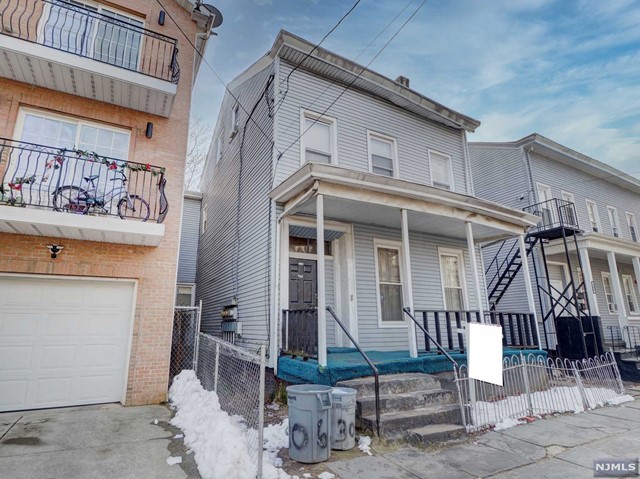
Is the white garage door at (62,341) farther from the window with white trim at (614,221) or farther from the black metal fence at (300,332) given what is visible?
the window with white trim at (614,221)

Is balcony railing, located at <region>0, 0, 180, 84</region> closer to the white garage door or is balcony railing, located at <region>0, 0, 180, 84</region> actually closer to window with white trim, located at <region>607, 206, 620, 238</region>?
the white garage door

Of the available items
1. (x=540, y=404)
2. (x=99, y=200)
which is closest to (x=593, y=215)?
(x=540, y=404)

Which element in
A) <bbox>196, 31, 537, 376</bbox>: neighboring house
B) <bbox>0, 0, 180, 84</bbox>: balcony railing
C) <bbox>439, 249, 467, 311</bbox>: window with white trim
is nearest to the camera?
<bbox>0, 0, 180, 84</bbox>: balcony railing

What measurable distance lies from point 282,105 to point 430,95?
17.8ft

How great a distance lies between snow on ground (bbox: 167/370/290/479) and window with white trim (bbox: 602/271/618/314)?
53.7ft

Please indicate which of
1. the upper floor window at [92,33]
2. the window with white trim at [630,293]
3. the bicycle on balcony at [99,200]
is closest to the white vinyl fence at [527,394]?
the bicycle on balcony at [99,200]

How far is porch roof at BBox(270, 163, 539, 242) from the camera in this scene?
6059 millimetres

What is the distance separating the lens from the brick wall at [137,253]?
596cm

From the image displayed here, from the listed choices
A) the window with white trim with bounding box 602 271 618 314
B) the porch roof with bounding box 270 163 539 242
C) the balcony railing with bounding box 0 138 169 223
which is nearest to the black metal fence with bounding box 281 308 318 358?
the porch roof with bounding box 270 163 539 242

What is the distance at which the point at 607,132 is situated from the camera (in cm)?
1560

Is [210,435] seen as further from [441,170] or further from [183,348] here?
[441,170]

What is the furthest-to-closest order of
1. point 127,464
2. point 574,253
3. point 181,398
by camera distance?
point 574,253 < point 181,398 < point 127,464

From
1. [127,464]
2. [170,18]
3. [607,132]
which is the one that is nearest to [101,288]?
[127,464]

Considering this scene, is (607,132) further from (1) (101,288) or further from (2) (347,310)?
(1) (101,288)
